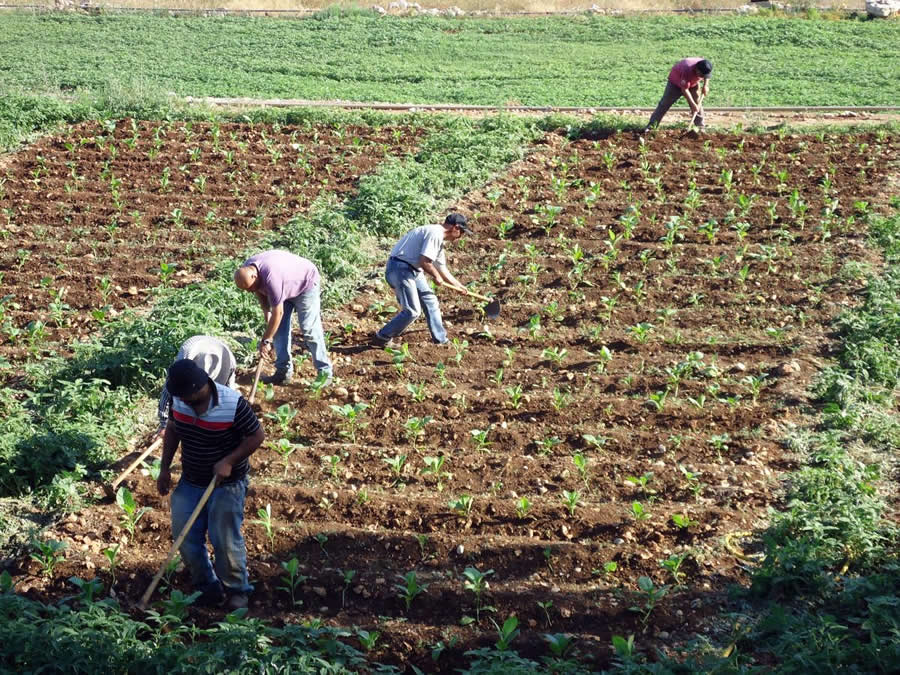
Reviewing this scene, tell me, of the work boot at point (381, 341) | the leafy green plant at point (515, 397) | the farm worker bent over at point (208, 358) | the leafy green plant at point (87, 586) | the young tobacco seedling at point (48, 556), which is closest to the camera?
the leafy green plant at point (87, 586)

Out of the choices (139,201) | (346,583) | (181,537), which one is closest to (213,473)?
(181,537)

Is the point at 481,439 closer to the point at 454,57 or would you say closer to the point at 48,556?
the point at 48,556

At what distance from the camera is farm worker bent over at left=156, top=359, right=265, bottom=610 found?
19.2ft

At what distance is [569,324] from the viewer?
10.1 metres

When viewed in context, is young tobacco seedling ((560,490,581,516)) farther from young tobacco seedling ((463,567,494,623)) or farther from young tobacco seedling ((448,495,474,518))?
young tobacco seedling ((463,567,494,623))

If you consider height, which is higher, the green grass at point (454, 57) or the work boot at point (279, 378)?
the green grass at point (454, 57)

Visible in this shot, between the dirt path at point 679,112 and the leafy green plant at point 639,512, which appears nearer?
the leafy green plant at point 639,512

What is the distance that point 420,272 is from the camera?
9.36 metres

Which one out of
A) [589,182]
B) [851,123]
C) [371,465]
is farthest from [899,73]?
[371,465]

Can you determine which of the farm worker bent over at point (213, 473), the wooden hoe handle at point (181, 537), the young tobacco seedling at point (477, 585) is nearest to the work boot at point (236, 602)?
the farm worker bent over at point (213, 473)

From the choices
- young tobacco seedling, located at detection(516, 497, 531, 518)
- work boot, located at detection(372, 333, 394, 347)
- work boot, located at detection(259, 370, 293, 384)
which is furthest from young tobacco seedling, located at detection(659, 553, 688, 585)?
work boot, located at detection(372, 333, 394, 347)

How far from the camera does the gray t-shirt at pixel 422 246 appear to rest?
29.9 feet

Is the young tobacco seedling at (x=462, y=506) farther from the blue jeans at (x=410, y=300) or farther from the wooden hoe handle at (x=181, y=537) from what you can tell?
the blue jeans at (x=410, y=300)

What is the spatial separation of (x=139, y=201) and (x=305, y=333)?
5.94 metres
